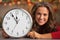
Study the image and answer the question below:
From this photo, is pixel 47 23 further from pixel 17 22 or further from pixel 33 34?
pixel 17 22

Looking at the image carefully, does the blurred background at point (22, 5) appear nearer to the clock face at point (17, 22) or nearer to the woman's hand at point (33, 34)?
the clock face at point (17, 22)

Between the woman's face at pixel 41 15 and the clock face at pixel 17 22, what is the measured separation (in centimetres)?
7

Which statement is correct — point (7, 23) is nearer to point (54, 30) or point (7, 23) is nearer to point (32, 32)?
point (32, 32)

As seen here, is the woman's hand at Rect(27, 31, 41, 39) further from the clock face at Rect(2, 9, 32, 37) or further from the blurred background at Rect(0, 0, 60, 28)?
the blurred background at Rect(0, 0, 60, 28)

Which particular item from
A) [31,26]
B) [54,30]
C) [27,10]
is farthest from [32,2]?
[54,30]

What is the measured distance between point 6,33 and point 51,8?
1.50 feet

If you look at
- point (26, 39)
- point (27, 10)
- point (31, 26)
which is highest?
point (27, 10)

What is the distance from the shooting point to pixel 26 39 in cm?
147

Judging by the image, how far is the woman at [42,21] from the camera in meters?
1.48

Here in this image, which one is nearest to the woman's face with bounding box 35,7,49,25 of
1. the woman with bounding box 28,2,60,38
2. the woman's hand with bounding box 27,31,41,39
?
the woman with bounding box 28,2,60,38

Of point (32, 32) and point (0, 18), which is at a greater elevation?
point (0, 18)

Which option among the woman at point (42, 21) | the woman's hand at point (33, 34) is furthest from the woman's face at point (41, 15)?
the woman's hand at point (33, 34)

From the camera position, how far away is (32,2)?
58.3 inches

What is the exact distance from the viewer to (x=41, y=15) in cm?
148
